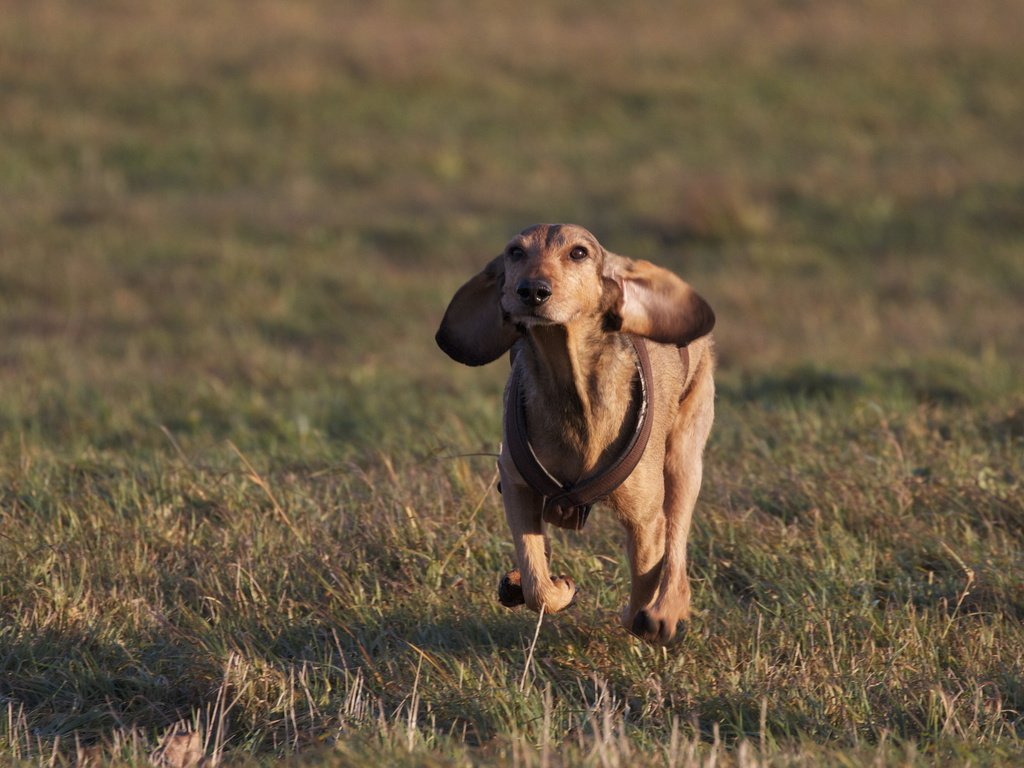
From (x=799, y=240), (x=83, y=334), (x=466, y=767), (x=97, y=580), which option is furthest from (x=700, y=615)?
(x=799, y=240)

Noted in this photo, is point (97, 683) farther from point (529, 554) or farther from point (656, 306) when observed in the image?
point (656, 306)

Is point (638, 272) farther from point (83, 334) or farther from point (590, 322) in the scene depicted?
point (83, 334)

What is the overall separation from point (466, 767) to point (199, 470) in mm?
3011

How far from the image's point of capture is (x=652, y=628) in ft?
14.7

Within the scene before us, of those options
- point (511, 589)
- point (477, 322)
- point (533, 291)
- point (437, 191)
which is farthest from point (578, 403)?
point (437, 191)

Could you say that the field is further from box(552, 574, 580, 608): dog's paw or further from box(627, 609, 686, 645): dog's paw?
box(552, 574, 580, 608): dog's paw

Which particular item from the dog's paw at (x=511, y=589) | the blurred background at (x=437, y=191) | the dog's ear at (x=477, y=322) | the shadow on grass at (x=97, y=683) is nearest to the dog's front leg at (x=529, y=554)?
the dog's paw at (x=511, y=589)

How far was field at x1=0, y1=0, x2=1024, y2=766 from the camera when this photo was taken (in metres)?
4.36

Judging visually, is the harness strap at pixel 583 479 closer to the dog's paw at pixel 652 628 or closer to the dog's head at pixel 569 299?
the dog's head at pixel 569 299

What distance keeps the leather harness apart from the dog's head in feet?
0.55

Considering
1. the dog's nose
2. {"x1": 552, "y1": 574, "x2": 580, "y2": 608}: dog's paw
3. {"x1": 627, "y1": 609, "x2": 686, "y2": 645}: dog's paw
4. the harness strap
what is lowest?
{"x1": 627, "y1": 609, "x2": 686, "y2": 645}: dog's paw

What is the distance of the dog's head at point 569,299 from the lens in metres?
4.14

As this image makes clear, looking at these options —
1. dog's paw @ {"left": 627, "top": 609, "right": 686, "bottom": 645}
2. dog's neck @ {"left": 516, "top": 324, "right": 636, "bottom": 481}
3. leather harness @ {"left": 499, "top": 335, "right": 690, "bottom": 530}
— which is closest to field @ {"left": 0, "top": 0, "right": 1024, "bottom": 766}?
dog's paw @ {"left": 627, "top": 609, "right": 686, "bottom": 645}

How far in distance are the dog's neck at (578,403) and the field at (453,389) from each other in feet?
2.30
